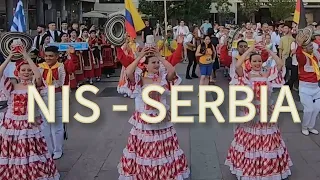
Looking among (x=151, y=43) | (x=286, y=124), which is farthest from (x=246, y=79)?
(x=286, y=124)

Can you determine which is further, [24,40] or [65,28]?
[65,28]

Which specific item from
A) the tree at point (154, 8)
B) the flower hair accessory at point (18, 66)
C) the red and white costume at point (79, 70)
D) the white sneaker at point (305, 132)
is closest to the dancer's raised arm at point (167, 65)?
the flower hair accessory at point (18, 66)

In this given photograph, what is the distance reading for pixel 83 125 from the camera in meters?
8.55

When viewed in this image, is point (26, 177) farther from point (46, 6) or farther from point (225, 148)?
point (46, 6)

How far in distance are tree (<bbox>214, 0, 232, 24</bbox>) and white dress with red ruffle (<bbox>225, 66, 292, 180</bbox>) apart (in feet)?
109

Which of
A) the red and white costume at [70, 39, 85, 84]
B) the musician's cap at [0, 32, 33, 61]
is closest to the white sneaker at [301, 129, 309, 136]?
the musician's cap at [0, 32, 33, 61]

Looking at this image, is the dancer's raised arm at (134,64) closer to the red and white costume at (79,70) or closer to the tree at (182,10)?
the red and white costume at (79,70)

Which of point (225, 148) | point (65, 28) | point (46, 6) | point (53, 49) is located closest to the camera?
point (53, 49)

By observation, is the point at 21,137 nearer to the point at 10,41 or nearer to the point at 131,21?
the point at 10,41

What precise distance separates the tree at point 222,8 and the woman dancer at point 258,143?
33.1 meters

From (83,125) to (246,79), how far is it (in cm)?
411

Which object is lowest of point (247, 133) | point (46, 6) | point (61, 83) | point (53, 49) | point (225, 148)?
point (225, 148)

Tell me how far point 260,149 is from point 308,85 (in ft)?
8.76

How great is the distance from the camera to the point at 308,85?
289 inches
